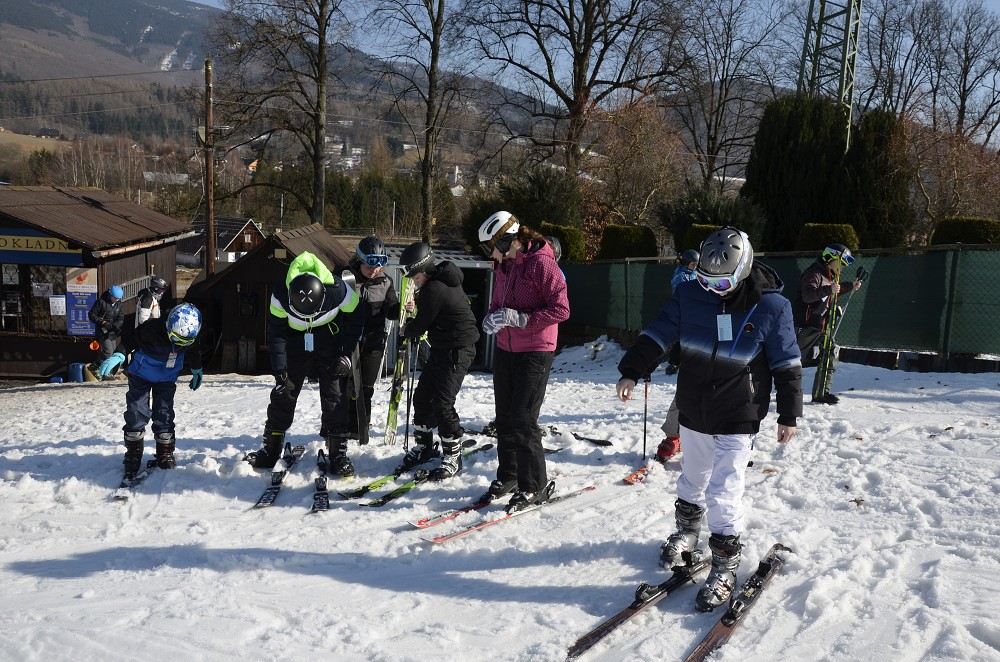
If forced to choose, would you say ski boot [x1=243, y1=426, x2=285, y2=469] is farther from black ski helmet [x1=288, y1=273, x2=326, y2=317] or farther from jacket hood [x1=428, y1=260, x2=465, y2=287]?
jacket hood [x1=428, y1=260, x2=465, y2=287]

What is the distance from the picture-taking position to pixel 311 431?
25.6 ft

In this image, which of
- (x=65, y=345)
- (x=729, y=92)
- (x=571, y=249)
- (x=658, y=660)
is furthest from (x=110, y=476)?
(x=729, y=92)

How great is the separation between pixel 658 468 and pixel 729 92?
131ft

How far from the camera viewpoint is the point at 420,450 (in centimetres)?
655

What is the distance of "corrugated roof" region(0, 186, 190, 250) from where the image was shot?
17.5 metres

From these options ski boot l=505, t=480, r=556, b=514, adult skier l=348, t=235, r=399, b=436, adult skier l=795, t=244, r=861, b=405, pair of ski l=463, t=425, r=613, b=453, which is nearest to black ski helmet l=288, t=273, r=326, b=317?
adult skier l=348, t=235, r=399, b=436

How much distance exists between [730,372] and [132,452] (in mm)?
4973

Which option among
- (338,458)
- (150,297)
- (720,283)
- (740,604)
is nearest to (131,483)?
(338,458)

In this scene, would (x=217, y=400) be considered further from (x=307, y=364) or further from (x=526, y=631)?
(x=526, y=631)

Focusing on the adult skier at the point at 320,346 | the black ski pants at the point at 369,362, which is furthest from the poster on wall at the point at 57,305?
the adult skier at the point at 320,346

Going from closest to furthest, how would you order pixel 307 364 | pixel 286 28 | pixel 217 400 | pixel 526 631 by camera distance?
pixel 526 631 → pixel 307 364 → pixel 217 400 → pixel 286 28

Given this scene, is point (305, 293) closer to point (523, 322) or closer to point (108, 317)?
point (523, 322)

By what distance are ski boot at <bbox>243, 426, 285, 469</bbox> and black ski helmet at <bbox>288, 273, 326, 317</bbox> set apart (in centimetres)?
118

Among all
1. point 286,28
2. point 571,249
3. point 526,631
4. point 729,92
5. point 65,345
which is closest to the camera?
point 526,631
